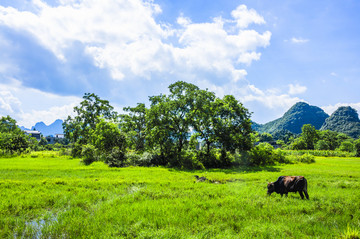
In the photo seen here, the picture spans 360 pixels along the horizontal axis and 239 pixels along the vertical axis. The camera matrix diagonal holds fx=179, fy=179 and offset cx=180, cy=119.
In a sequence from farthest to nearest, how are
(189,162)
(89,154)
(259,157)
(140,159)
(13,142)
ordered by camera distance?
1. (13,142)
2. (89,154)
3. (259,157)
4. (140,159)
5. (189,162)

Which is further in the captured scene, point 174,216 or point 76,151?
point 76,151

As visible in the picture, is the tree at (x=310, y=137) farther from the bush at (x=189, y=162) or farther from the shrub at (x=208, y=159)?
the bush at (x=189, y=162)

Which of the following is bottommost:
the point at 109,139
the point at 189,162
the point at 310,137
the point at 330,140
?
the point at 189,162

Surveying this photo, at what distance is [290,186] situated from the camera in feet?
34.7

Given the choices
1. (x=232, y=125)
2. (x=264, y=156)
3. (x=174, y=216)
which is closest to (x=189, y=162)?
(x=232, y=125)

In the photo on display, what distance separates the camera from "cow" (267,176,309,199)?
10.3 metres

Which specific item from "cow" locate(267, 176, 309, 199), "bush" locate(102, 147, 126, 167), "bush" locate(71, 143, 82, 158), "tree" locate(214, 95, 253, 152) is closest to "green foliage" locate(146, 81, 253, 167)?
"tree" locate(214, 95, 253, 152)

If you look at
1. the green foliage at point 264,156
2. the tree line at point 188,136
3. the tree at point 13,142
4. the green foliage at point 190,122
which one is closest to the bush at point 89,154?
the tree line at point 188,136

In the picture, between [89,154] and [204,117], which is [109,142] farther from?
[204,117]

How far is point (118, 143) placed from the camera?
3256 cm

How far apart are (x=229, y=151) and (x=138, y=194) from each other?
2425cm

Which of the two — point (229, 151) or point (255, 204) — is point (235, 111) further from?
point (255, 204)

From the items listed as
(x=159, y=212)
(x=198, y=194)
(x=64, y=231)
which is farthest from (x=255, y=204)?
(x=64, y=231)

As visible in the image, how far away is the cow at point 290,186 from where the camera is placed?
10.3 m
